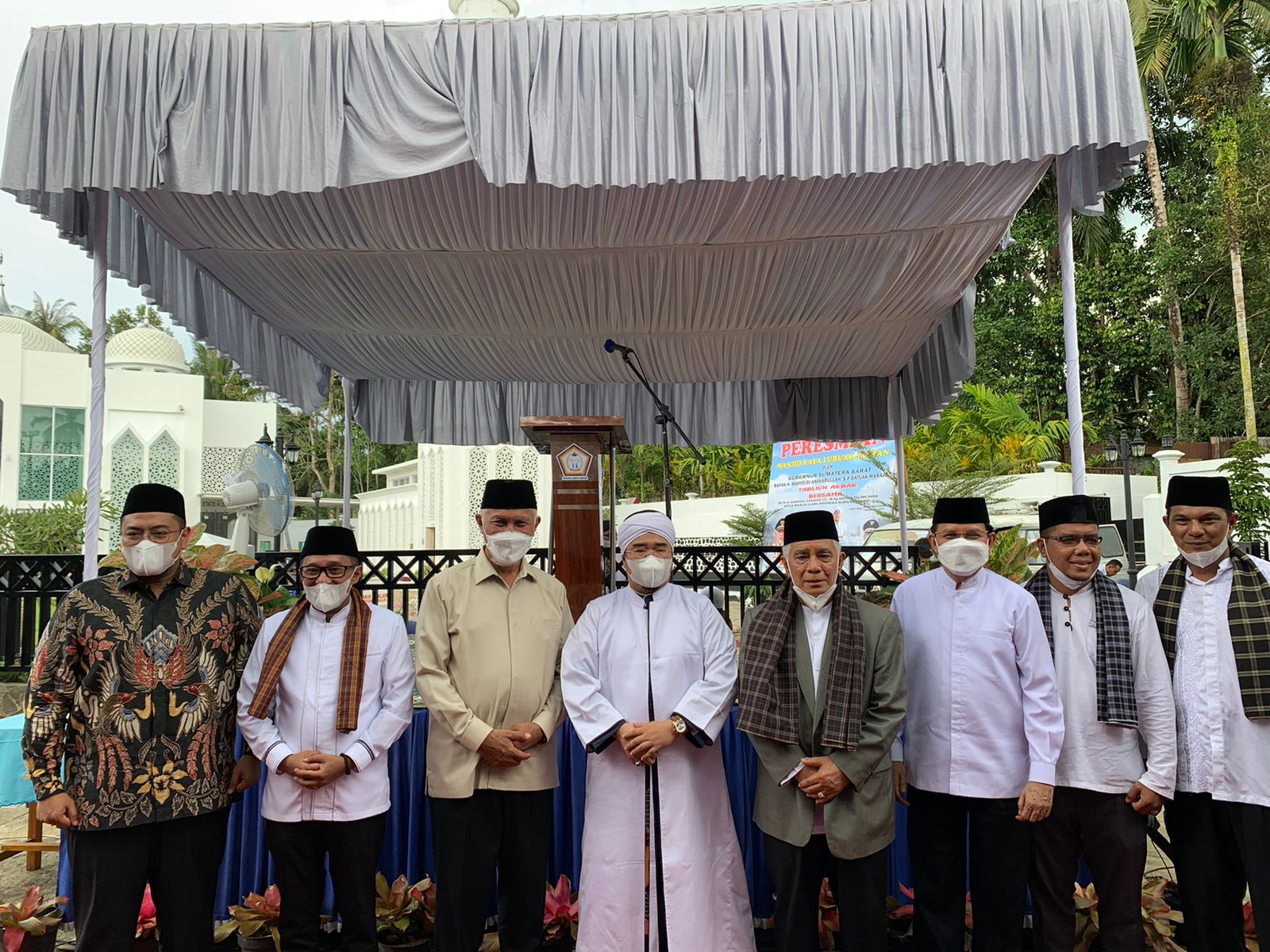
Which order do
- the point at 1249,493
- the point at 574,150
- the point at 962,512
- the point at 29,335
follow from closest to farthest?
1. the point at 962,512
2. the point at 574,150
3. the point at 1249,493
4. the point at 29,335

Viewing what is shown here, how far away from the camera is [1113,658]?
8.98ft

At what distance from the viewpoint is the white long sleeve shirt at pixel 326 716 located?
277cm

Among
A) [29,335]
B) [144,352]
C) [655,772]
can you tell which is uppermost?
[29,335]

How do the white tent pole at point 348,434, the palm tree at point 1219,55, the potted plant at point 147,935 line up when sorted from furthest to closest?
the palm tree at point 1219,55 < the white tent pole at point 348,434 < the potted plant at point 147,935

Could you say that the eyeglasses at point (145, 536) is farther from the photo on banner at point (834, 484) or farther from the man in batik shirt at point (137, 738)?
the photo on banner at point (834, 484)

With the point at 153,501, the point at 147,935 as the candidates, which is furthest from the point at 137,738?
the point at 147,935

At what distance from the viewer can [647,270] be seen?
489 cm

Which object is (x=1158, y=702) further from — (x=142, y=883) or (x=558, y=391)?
(x=558, y=391)

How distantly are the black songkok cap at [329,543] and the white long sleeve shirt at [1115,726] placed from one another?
2.30 meters

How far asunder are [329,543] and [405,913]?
56.9 inches

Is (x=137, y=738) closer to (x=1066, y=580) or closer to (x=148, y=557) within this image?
(x=148, y=557)

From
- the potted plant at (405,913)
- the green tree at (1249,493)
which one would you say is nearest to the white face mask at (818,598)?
the potted plant at (405,913)

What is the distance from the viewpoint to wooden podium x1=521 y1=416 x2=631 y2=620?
4.75 m

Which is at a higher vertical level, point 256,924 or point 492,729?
point 492,729
